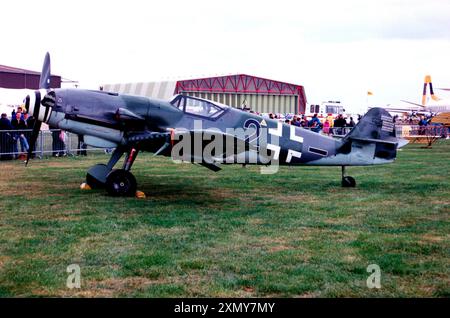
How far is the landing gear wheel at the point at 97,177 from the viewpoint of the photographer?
11836 millimetres

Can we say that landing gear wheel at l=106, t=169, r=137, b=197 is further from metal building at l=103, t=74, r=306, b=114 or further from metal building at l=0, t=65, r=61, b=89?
metal building at l=0, t=65, r=61, b=89

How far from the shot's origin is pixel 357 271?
5.79m

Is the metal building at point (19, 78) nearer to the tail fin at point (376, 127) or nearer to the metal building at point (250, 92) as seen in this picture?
the metal building at point (250, 92)

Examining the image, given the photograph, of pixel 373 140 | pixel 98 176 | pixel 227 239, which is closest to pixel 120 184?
pixel 98 176

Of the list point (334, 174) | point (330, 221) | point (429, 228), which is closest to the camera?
point (429, 228)

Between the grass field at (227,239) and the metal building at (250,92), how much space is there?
4080 centimetres

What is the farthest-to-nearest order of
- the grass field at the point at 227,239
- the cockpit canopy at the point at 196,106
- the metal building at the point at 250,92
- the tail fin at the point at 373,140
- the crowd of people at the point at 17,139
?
the metal building at the point at 250,92
the crowd of people at the point at 17,139
the tail fin at the point at 373,140
the cockpit canopy at the point at 196,106
the grass field at the point at 227,239

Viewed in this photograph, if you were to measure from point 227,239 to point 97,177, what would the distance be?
17.8 feet

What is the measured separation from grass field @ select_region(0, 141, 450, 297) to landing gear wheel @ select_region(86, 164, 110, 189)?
1.49 feet

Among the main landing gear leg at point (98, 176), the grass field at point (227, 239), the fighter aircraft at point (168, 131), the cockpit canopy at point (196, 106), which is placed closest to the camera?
the grass field at point (227, 239)

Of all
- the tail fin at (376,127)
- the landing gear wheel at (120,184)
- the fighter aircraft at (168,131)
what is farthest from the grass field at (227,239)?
the tail fin at (376,127)
